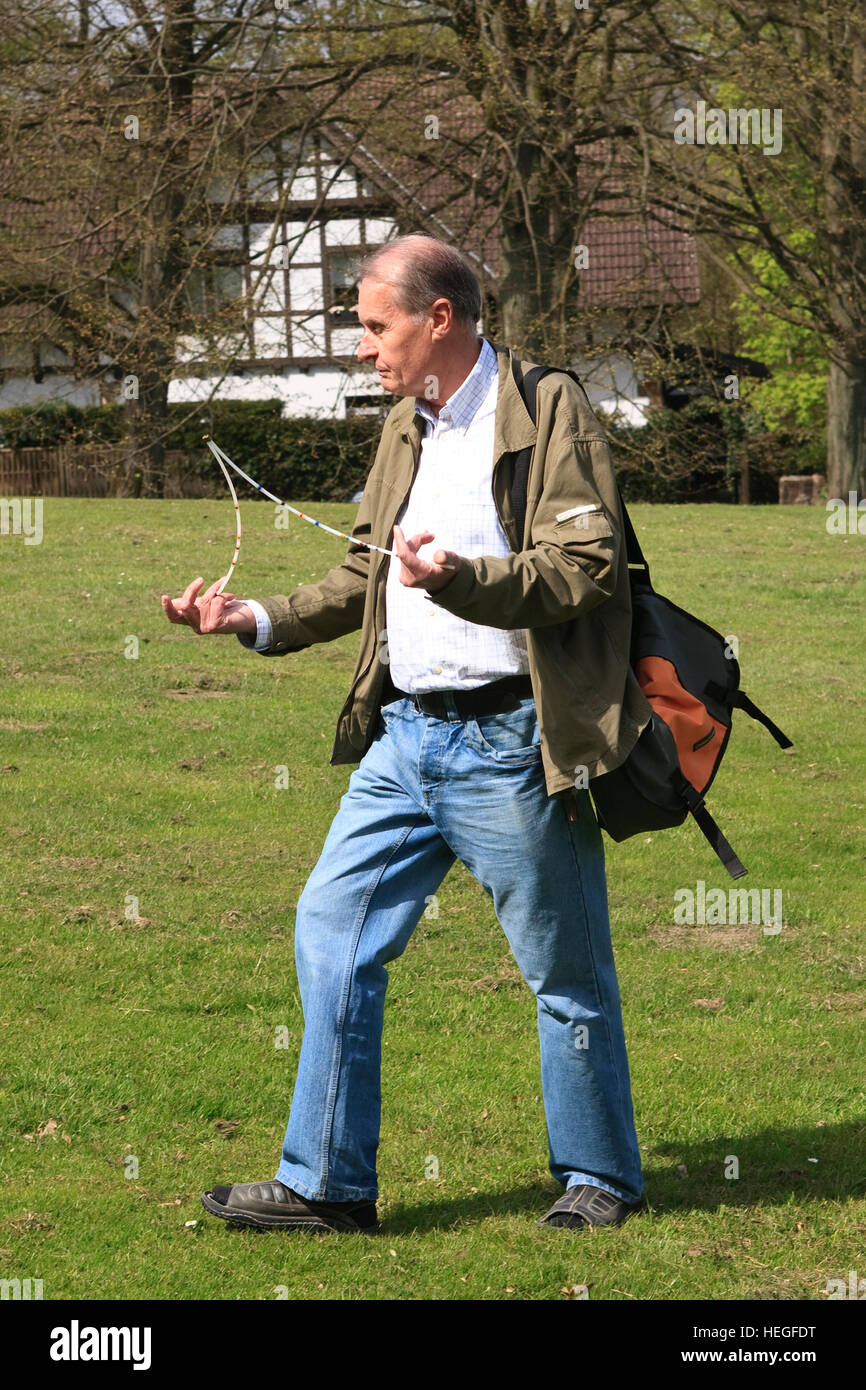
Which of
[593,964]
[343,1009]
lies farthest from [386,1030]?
[593,964]

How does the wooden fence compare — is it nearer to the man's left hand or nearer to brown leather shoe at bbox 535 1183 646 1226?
brown leather shoe at bbox 535 1183 646 1226

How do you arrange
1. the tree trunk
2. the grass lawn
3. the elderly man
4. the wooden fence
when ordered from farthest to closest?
the wooden fence, the tree trunk, the grass lawn, the elderly man

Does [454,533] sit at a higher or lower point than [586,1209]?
higher

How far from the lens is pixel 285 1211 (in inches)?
161

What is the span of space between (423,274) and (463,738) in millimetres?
1065

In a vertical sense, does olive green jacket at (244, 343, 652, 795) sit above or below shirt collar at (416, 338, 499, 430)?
below

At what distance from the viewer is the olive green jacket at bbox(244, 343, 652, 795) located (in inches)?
135

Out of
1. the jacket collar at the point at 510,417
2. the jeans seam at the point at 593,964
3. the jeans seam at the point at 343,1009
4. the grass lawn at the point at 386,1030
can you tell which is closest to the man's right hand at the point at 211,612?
the jeans seam at the point at 343,1009

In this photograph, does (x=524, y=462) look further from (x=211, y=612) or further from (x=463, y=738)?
(x=211, y=612)

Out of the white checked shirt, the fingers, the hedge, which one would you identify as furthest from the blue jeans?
the hedge

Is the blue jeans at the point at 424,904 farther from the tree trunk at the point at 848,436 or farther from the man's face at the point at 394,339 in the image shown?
the tree trunk at the point at 848,436

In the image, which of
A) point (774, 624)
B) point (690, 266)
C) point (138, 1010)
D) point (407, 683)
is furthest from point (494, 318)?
point (690, 266)
